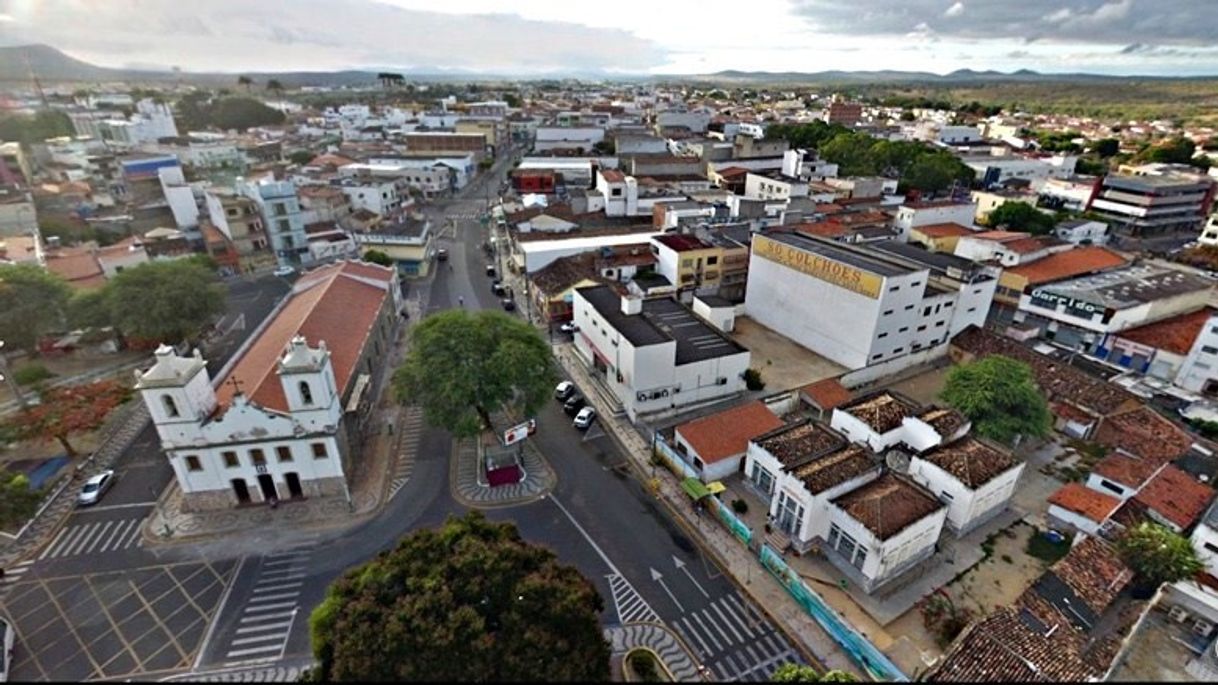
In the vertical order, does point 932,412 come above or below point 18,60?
below

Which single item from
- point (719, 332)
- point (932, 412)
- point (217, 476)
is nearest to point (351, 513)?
point (217, 476)

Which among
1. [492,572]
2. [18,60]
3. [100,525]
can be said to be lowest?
[100,525]

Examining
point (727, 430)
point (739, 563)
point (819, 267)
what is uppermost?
point (819, 267)

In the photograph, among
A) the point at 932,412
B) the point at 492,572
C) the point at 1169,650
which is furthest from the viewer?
the point at 932,412

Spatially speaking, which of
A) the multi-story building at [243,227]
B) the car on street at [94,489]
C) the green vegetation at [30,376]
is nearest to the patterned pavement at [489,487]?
the car on street at [94,489]

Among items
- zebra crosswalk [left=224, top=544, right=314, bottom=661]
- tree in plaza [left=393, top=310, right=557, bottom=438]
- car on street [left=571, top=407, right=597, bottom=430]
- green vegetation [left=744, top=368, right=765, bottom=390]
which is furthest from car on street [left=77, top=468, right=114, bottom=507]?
green vegetation [left=744, top=368, right=765, bottom=390]

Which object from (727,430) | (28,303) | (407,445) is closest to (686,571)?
(727,430)

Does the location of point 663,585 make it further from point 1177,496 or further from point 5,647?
point 1177,496

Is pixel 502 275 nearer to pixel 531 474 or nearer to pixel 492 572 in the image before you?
pixel 531 474
